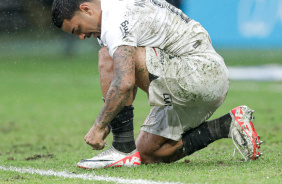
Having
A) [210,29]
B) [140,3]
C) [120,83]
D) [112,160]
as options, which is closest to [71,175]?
[112,160]

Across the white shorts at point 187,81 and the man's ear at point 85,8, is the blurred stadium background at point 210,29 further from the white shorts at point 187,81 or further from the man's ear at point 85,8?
the man's ear at point 85,8

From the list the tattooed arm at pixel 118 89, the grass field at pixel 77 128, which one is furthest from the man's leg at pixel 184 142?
the tattooed arm at pixel 118 89

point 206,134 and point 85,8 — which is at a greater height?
Result: point 85,8

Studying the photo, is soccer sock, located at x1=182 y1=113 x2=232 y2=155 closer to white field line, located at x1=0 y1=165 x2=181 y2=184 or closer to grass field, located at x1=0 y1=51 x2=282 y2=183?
grass field, located at x1=0 y1=51 x2=282 y2=183

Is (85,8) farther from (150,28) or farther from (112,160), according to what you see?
(112,160)

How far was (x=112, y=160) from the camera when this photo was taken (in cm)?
383

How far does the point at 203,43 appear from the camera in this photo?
12.9 feet

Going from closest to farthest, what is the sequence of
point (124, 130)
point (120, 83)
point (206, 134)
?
1. point (120, 83)
2. point (124, 130)
3. point (206, 134)

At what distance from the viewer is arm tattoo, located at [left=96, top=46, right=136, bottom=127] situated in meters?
3.47

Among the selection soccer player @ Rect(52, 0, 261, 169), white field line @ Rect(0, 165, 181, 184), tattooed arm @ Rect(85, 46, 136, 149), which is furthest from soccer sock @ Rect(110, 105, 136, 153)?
white field line @ Rect(0, 165, 181, 184)

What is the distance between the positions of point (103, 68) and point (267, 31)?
356 inches

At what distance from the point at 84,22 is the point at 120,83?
1.75 feet

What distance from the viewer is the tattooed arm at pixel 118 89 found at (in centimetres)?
347

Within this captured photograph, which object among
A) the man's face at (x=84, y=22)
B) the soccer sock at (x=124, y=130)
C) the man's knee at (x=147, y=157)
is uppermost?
the man's face at (x=84, y=22)
